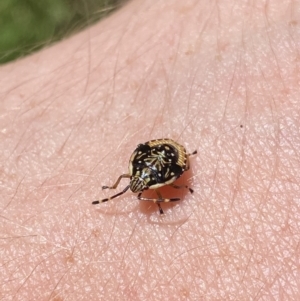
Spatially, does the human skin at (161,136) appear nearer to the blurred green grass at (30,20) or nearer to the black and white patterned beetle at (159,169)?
the black and white patterned beetle at (159,169)

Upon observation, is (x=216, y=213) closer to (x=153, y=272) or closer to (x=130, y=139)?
(x=153, y=272)

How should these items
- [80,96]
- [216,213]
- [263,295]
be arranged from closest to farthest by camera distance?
[263,295] < [216,213] < [80,96]

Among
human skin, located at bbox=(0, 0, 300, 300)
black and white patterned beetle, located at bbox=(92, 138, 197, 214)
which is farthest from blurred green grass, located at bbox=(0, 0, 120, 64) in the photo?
black and white patterned beetle, located at bbox=(92, 138, 197, 214)

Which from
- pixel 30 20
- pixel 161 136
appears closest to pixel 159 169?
pixel 161 136

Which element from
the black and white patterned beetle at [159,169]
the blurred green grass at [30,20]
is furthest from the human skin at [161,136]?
the blurred green grass at [30,20]

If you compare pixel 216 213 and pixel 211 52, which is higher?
pixel 211 52

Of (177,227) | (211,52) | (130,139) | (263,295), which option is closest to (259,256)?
(263,295)
